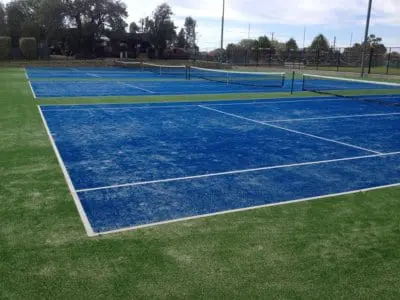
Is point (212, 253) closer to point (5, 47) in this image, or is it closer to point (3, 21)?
point (5, 47)

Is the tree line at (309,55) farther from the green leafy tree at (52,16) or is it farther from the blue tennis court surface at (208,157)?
the blue tennis court surface at (208,157)

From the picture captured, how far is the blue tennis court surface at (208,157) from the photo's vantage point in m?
6.26

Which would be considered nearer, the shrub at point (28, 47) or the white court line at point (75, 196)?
the white court line at point (75, 196)

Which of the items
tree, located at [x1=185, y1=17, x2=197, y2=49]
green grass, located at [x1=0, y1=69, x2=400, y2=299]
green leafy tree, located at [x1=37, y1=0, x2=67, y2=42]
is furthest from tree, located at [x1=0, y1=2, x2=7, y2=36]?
green grass, located at [x1=0, y1=69, x2=400, y2=299]

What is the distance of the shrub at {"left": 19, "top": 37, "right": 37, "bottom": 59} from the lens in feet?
165

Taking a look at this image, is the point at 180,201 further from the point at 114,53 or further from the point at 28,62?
the point at 114,53

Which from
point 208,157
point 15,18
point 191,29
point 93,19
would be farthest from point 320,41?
→ point 208,157

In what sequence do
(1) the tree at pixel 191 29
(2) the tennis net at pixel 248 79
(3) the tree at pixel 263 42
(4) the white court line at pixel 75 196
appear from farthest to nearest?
1. (1) the tree at pixel 191 29
2. (3) the tree at pixel 263 42
3. (2) the tennis net at pixel 248 79
4. (4) the white court line at pixel 75 196

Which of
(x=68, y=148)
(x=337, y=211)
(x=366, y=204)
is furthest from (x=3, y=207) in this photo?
(x=366, y=204)

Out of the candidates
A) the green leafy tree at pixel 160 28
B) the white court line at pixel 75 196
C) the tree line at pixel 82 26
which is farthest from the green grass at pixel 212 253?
the green leafy tree at pixel 160 28

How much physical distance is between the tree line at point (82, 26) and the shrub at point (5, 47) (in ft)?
19.8

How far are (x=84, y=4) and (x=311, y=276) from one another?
5903cm

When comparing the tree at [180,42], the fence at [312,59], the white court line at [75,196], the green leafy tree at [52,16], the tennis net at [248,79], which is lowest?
the white court line at [75,196]

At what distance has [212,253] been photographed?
466 cm
